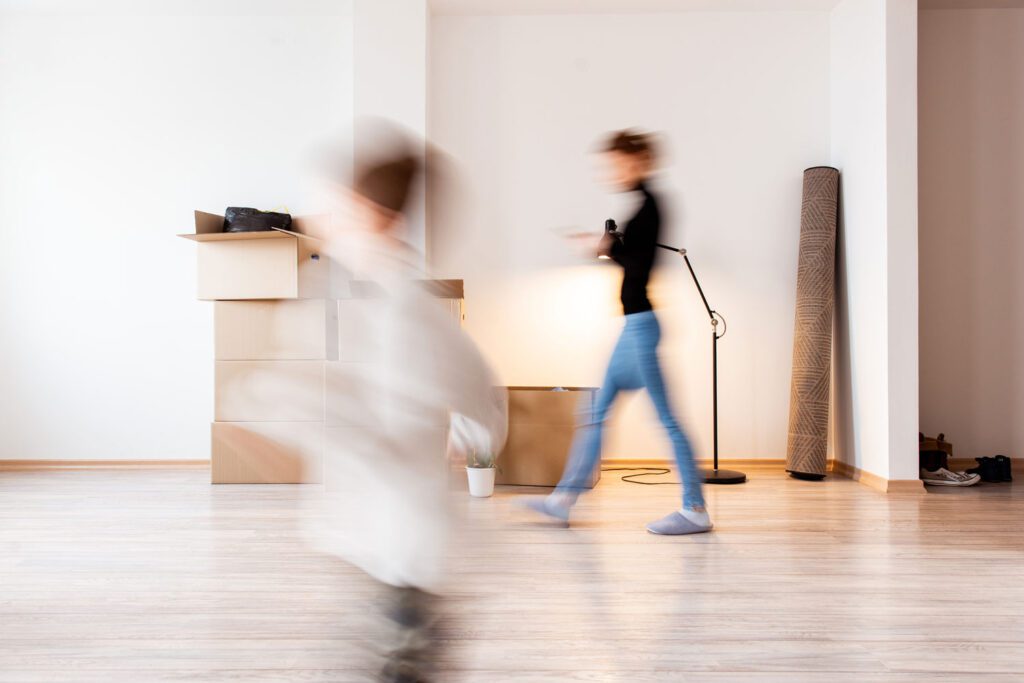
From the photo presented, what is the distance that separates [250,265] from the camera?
147 inches

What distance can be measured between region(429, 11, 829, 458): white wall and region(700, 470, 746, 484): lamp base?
1.24 feet

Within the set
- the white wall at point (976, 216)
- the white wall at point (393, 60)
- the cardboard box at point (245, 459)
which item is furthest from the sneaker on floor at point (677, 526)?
the white wall at point (393, 60)

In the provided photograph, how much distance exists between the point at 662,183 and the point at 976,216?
175 cm

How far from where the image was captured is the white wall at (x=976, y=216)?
4.20m

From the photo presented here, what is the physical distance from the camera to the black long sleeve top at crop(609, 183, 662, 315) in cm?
260

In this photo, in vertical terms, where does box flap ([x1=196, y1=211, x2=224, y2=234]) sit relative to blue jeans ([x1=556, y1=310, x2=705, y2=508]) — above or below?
above

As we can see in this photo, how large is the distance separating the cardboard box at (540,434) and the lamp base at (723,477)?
0.65 m

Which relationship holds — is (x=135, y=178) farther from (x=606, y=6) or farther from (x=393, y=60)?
(x=606, y=6)

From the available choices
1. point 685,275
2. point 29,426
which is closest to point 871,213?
point 685,275

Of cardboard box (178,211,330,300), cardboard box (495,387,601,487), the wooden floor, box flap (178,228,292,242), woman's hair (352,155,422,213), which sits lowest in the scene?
the wooden floor

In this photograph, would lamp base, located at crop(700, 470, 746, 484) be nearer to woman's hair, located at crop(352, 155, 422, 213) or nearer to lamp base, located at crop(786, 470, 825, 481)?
lamp base, located at crop(786, 470, 825, 481)

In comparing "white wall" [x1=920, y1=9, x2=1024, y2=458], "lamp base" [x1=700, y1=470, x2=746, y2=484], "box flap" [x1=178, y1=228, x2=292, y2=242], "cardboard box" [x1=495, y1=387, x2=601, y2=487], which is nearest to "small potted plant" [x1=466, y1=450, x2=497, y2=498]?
"cardboard box" [x1=495, y1=387, x2=601, y2=487]

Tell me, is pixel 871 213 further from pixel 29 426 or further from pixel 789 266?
pixel 29 426

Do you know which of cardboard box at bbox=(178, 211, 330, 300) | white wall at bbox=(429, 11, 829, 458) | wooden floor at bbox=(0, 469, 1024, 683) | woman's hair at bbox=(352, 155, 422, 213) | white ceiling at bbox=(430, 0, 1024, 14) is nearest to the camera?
woman's hair at bbox=(352, 155, 422, 213)
